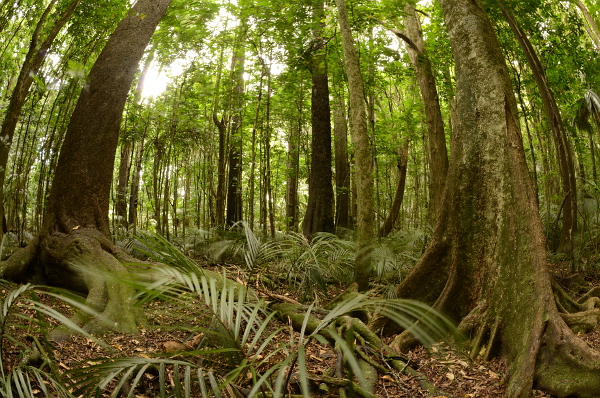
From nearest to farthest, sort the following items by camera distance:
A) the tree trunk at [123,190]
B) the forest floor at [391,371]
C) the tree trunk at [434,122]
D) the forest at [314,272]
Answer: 1. the forest at [314,272]
2. the forest floor at [391,371]
3. the tree trunk at [434,122]
4. the tree trunk at [123,190]

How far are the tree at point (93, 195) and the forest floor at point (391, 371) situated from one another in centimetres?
33

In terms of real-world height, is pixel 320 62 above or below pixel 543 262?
above

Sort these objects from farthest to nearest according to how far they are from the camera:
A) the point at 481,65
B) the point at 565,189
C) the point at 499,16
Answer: the point at 499,16 → the point at 565,189 → the point at 481,65

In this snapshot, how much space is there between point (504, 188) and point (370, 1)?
497cm

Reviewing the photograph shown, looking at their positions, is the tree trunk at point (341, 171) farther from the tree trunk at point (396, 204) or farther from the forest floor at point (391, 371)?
the forest floor at point (391, 371)

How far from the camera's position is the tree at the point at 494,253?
2.83m

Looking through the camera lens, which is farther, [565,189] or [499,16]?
[499,16]

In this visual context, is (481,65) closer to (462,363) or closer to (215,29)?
(462,363)

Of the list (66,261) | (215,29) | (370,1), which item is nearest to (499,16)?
(370,1)

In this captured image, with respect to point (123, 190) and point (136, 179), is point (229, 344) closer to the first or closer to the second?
point (136, 179)

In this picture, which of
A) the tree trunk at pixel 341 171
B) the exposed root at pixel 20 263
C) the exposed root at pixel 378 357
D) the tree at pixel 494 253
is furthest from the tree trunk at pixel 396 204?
the exposed root at pixel 20 263

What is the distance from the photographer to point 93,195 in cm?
490

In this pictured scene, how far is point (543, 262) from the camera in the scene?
126 inches

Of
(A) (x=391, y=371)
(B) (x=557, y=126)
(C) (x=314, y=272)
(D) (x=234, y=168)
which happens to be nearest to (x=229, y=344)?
(A) (x=391, y=371)
